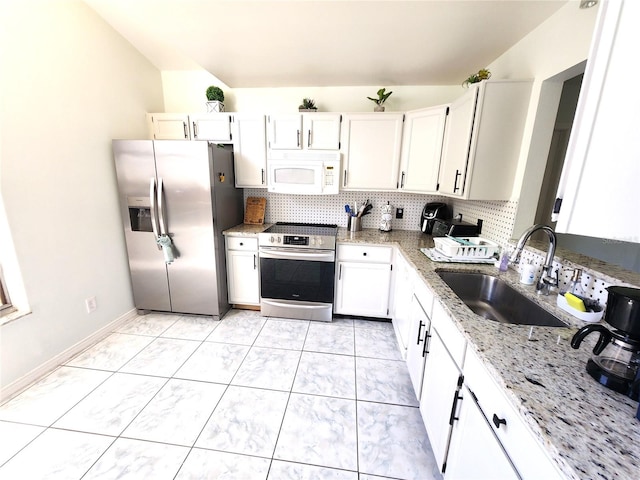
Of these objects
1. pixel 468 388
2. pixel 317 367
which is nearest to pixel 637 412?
pixel 468 388

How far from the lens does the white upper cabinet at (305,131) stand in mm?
2643

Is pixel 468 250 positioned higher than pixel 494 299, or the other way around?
pixel 468 250

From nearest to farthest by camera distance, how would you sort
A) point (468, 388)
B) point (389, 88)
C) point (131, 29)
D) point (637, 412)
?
point (637, 412)
point (468, 388)
point (131, 29)
point (389, 88)

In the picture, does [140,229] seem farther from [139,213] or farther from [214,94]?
[214,94]

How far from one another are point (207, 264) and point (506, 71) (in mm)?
3077

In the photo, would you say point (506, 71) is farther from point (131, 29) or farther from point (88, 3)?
point (88, 3)

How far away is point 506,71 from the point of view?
204cm

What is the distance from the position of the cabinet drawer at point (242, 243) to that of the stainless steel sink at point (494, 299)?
179 centimetres

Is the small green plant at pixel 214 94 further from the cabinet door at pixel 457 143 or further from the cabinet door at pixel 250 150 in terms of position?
the cabinet door at pixel 457 143

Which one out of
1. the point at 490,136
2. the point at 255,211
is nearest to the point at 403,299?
the point at 490,136

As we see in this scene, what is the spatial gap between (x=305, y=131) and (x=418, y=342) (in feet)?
7.15

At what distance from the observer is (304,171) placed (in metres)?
2.69

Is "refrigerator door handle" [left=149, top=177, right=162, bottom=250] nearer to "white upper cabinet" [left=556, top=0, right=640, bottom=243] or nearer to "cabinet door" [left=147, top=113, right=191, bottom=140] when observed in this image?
"cabinet door" [left=147, top=113, right=191, bottom=140]

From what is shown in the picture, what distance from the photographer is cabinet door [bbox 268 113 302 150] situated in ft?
8.73
